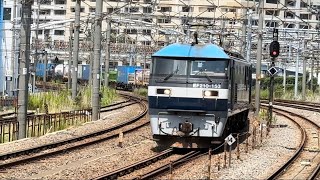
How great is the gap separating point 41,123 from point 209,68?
986 cm

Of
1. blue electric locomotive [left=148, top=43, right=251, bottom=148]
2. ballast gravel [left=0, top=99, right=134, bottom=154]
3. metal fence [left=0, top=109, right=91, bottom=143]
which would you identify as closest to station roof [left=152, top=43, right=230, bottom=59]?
blue electric locomotive [left=148, top=43, right=251, bottom=148]

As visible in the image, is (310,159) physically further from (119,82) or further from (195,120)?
(119,82)

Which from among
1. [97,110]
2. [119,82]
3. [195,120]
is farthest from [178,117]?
[119,82]

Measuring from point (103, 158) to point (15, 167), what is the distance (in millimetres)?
2659

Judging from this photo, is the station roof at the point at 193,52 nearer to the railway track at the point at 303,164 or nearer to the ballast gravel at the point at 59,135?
the railway track at the point at 303,164

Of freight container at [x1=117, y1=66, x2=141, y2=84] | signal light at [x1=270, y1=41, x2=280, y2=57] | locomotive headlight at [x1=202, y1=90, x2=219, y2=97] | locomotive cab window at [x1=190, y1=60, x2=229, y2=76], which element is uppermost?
signal light at [x1=270, y1=41, x2=280, y2=57]

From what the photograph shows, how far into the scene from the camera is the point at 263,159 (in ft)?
55.7

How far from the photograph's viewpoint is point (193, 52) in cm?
1731

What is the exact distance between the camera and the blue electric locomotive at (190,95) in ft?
54.9

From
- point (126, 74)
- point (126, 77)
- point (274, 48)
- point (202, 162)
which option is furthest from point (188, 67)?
point (126, 77)

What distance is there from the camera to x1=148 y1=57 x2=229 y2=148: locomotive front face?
54.9 feet

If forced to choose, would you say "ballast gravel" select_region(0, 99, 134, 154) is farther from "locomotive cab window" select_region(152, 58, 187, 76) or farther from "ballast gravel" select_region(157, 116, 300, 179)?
"ballast gravel" select_region(157, 116, 300, 179)

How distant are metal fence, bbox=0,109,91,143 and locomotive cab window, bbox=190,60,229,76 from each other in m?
7.20

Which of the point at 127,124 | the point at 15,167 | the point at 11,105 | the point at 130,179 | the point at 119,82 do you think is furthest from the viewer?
the point at 119,82
